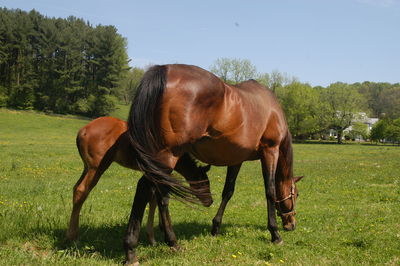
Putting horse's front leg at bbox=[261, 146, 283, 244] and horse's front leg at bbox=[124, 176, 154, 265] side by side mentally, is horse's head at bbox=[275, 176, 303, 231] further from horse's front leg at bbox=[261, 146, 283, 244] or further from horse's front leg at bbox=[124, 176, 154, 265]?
horse's front leg at bbox=[124, 176, 154, 265]

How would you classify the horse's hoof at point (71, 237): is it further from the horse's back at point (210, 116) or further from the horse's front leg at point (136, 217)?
the horse's back at point (210, 116)

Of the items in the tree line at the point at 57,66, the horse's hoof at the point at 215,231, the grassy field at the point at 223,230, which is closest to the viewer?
the grassy field at the point at 223,230

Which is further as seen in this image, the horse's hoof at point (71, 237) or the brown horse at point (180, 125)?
the horse's hoof at point (71, 237)

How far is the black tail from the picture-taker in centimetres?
396

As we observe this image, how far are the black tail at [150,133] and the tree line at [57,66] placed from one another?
172ft

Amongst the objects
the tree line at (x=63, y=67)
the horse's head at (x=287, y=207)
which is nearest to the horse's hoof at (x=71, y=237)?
the horse's head at (x=287, y=207)

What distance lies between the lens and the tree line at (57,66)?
5594 cm

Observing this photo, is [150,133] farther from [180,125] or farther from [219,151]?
[219,151]

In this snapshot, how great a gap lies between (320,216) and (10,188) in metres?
7.93

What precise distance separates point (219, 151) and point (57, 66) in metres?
60.0

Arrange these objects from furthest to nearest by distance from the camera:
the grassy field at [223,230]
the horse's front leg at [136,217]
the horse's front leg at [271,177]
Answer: the horse's front leg at [271,177] → the grassy field at [223,230] → the horse's front leg at [136,217]

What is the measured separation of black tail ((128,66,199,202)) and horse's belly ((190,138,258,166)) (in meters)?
0.59

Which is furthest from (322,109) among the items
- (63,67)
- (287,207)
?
(287,207)

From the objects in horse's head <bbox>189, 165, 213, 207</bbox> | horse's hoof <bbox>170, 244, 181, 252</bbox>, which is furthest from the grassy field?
horse's head <bbox>189, 165, 213, 207</bbox>
